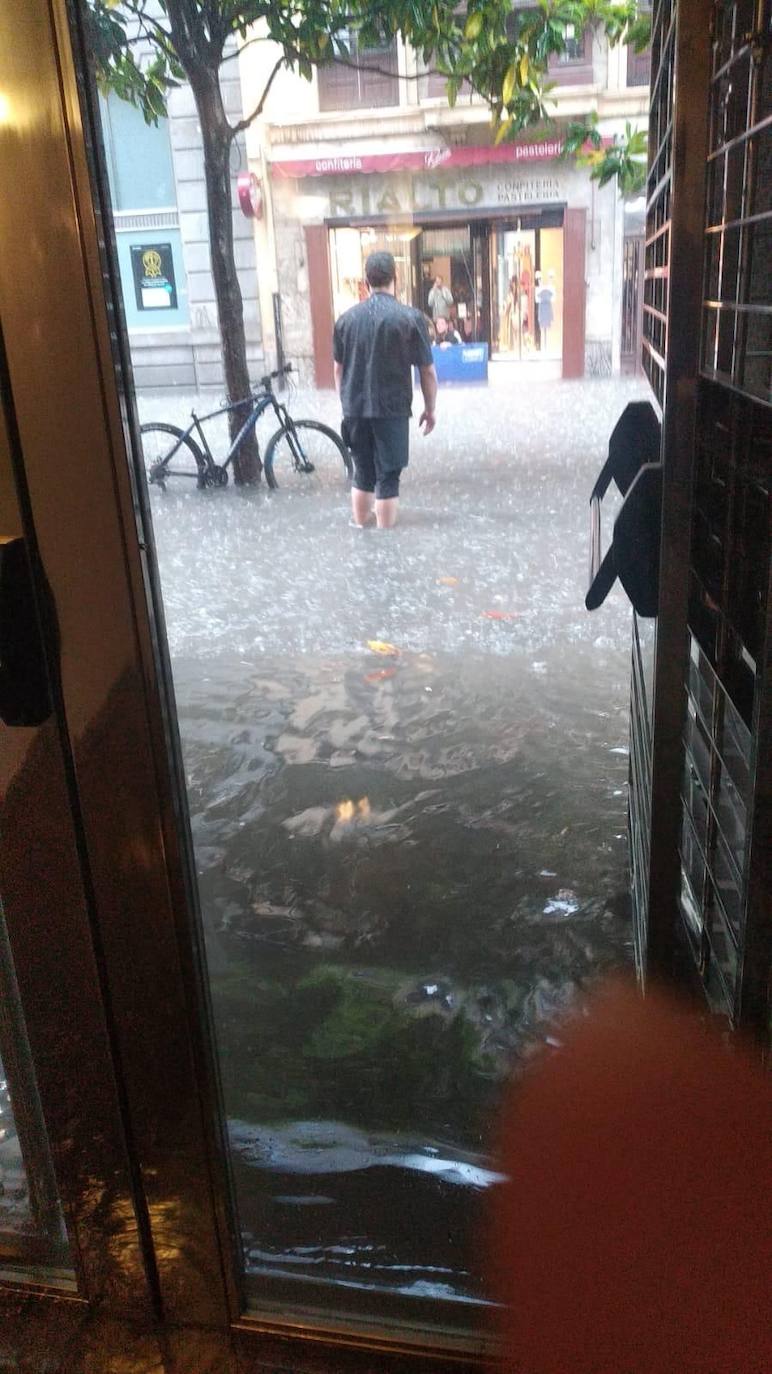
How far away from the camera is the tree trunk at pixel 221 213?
74.0 inches

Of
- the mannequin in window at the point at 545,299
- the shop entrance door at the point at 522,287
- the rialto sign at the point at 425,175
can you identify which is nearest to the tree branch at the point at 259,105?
the rialto sign at the point at 425,175

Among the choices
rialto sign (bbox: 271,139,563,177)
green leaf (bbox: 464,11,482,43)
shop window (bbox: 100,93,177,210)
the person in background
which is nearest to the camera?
shop window (bbox: 100,93,177,210)

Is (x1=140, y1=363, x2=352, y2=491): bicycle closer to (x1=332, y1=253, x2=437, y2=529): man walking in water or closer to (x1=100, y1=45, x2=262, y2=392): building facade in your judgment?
(x1=332, y1=253, x2=437, y2=529): man walking in water

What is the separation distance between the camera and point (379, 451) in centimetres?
408

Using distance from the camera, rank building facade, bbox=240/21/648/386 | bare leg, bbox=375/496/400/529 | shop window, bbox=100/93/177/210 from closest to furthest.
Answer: shop window, bbox=100/93/177/210, building facade, bbox=240/21/648/386, bare leg, bbox=375/496/400/529

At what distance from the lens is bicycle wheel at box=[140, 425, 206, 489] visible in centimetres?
168

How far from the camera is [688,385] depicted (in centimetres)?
124

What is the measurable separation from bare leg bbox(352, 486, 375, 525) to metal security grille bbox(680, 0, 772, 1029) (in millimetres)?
3202

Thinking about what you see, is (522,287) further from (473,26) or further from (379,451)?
(379,451)

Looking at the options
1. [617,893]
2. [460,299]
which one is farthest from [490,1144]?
[460,299]

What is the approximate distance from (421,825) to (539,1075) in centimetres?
95

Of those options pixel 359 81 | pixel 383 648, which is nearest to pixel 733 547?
pixel 359 81

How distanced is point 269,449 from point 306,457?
0.28 meters

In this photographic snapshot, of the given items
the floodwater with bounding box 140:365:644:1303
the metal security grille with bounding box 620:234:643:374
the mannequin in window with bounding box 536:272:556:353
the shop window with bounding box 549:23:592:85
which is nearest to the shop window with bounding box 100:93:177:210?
the floodwater with bounding box 140:365:644:1303
